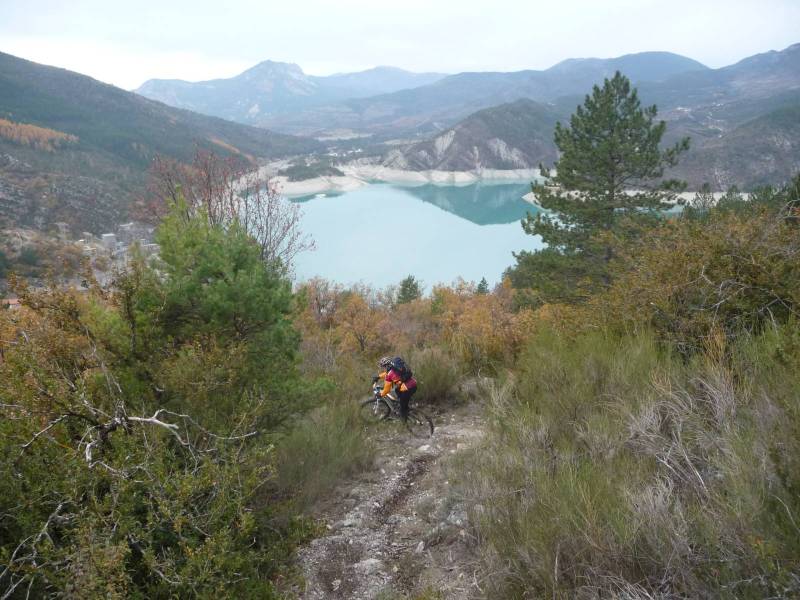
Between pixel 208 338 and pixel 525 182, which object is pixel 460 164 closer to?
pixel 525 182

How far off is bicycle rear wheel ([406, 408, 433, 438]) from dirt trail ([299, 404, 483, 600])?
805 millimetres

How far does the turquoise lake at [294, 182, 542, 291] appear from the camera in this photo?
182 feet

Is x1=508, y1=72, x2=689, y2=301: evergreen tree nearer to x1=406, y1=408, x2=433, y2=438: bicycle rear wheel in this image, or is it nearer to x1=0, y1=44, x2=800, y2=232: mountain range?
x1=406, y1=408, x2=433, y2=438: bicycle rear wheel

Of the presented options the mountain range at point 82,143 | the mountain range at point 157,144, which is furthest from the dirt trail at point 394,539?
the mountain range at point 157,144

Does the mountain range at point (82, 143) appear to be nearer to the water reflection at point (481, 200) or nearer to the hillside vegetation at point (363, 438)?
the hillside vegetation at point (363, 438)

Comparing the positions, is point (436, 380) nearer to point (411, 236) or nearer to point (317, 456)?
point (317, 456)

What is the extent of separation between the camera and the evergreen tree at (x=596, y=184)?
15664 mm

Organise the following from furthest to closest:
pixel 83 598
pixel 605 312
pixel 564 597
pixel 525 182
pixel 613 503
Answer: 1. pixel 525 182
2. pixel 605 312
3. pixel 613 503
4. pixel 564 597
5. pixel 83 598

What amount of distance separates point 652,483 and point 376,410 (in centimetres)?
480

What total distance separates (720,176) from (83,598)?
333 ft

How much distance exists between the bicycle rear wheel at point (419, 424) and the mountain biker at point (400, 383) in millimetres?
173

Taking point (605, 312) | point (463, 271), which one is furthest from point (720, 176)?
point (605, 312)

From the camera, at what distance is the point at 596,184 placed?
53.4 ft

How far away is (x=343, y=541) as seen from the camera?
12.7 feet
